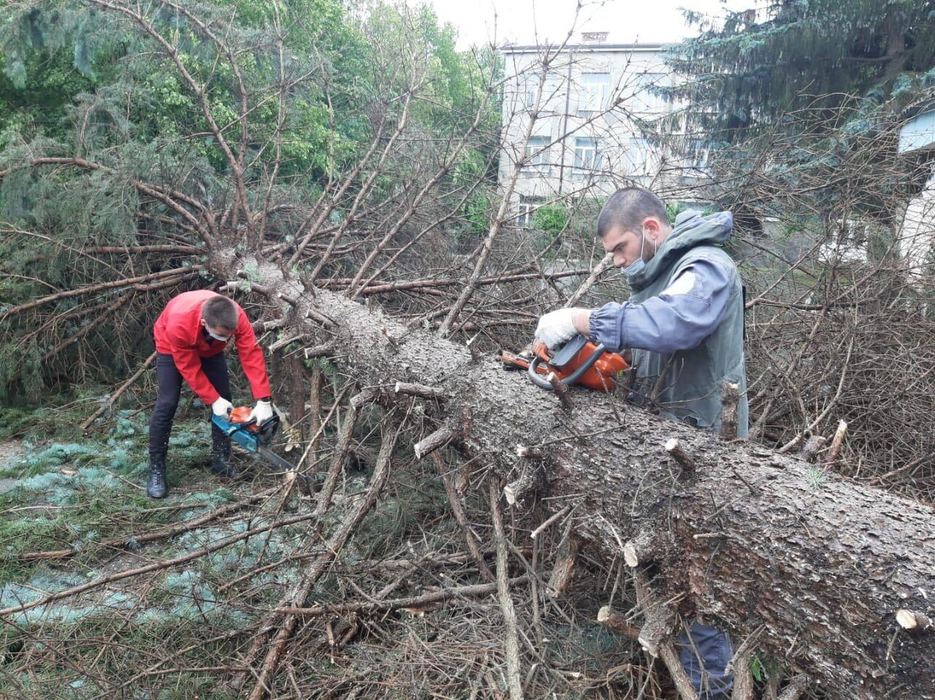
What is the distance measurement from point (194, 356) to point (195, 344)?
0.08 m

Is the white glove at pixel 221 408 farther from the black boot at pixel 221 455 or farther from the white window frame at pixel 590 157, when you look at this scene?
the white window frame at pixel 590 157

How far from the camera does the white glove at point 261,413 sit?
12.8 feet

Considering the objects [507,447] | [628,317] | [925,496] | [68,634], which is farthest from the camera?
[925,496]

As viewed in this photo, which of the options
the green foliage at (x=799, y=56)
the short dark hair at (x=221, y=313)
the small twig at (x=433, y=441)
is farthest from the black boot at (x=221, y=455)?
the green foliage at (x=799, y=56)

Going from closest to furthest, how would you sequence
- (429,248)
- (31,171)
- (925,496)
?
1. (925,496)
2. (31,171)
3. (429,248)

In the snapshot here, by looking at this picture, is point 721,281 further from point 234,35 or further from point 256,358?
point 234,35

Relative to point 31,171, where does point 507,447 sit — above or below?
below

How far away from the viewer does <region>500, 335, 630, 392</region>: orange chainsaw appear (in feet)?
6.86

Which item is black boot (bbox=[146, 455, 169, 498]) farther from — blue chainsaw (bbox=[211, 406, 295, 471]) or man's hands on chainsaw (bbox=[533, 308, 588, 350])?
man's hands on chainsaw (bbox=[533, 308, 588, 350])

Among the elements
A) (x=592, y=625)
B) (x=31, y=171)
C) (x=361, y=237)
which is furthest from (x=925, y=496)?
(x=31, y=171)

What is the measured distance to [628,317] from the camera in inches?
75.5

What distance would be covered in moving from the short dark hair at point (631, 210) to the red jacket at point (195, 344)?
254 centimetres

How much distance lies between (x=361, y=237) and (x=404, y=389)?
13.6 ft

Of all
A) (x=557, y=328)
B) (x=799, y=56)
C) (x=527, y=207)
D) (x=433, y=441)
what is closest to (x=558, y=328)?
(x=557, y=328)
